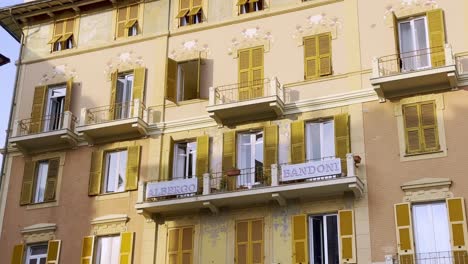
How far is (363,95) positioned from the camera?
26.1 metres

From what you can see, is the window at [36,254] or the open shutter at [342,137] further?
the window at [36,254]

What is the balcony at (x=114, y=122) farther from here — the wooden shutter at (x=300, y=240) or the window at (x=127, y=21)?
the wooden shutter at (x=300, y=240)

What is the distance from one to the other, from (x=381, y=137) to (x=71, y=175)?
12058 mm

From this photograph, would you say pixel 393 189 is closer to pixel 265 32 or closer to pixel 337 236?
pixel 337 236

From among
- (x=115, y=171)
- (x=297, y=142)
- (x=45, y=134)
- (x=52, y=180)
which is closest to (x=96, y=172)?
(x=115, y=171)

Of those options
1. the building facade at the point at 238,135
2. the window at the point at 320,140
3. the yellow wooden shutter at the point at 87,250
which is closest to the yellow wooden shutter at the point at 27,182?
the building facade at the point at 238,135

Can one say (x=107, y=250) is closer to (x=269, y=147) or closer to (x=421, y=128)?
(x=269, y=147)

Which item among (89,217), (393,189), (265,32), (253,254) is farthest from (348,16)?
(89,217)

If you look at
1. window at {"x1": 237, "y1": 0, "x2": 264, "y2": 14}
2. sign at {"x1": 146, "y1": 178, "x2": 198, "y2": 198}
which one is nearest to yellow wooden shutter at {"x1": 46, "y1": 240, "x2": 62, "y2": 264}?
sign at {"x1": 146, "y1": 178, "x2": 198, "y2": 198}

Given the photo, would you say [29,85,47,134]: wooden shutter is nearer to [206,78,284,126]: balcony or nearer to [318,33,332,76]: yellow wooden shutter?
[206,78,284,126]: balcony

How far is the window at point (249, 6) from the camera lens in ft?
96.7

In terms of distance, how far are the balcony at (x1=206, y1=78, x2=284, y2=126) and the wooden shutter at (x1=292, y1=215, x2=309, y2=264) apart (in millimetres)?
4082

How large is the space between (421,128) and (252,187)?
5.94 meters

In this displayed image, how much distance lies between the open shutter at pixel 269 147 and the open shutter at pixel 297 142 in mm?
614
